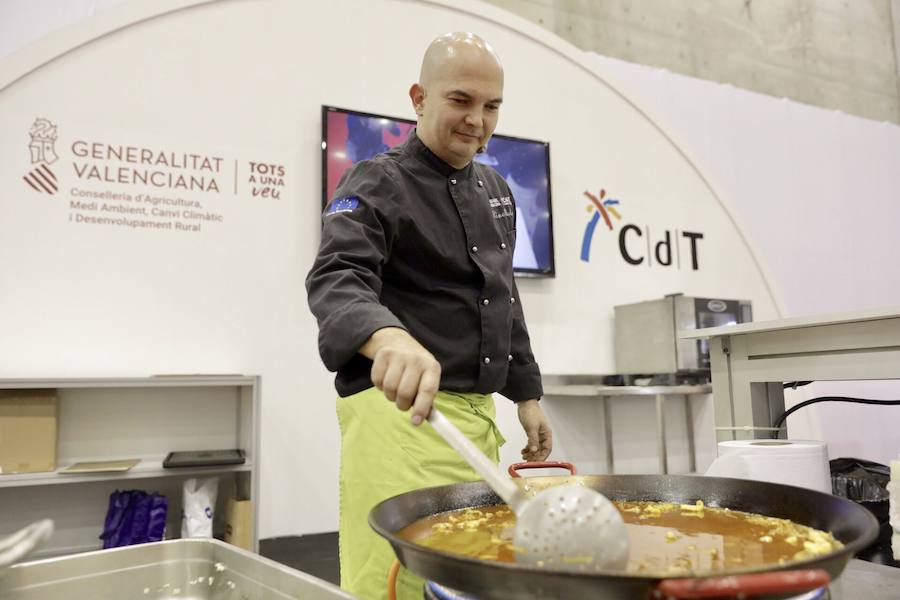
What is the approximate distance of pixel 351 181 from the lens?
1286mm

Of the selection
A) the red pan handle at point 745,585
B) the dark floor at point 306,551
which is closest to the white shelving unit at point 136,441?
the dark floor at point 306,551

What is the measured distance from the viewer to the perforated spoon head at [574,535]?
2.06 ft

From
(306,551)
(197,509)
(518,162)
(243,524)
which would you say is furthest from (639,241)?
(197,509)

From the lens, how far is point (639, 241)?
4.28m

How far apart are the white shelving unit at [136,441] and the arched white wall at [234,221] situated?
0.44 ft

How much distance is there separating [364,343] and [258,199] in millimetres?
A: 2540

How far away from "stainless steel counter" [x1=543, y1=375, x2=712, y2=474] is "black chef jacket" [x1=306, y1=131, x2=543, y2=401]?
2.14 m

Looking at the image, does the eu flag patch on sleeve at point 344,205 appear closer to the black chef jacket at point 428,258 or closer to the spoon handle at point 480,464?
the black chef jacket at point 428,258

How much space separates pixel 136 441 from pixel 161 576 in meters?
2.39

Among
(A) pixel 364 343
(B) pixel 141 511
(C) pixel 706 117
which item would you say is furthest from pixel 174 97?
(C) pixel 706 117

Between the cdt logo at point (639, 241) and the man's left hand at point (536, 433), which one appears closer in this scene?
the man's left hand at point (536, 433)

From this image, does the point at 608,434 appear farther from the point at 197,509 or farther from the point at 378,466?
the point at 378,466

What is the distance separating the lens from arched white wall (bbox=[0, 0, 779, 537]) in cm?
285

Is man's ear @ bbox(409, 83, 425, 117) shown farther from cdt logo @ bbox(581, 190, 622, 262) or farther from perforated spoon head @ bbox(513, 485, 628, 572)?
cdt logo @ bbox(581, 190, 622, 262)
